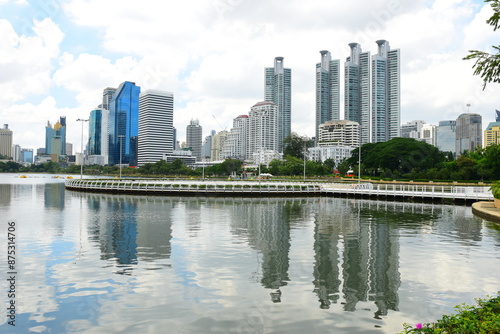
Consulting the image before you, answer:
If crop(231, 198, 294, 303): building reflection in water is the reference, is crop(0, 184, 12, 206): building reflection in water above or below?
above

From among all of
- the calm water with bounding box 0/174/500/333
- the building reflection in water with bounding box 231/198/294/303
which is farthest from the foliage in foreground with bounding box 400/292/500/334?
the building reflection in water with bounding box 231/198/294/303

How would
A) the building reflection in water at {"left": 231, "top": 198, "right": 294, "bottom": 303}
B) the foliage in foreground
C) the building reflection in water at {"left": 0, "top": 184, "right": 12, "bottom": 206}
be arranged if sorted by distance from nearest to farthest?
the foliage in foreground, the building reflection in water at {"left": 231, "top": 198, "right": 294, "bottom": 303}, the building reflection in water at {"left": 0, "top": 184, "right": 12, "bottom": 206}

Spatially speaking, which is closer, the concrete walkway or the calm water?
the calm water

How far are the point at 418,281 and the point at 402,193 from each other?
4747 cm

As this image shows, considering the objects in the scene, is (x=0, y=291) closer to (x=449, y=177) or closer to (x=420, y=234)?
(x=420, y=234)

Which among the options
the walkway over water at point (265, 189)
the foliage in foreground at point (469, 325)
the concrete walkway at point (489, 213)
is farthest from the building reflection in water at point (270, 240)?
the walkway over water at point (265, 189)

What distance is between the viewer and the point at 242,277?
16031 millimetres

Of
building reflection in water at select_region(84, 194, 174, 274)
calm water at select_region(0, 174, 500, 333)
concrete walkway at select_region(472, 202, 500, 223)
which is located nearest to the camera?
calm water at select_region(0, 174, 500, 333)

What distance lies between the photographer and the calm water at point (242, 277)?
11.8 meters

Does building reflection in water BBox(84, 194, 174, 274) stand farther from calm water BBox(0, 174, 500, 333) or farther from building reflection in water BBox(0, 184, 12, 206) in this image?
building reflection in water BBox(0, 184, 12, 206)

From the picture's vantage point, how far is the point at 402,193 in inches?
2366

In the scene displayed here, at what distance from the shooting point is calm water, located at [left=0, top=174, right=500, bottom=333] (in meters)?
11.8

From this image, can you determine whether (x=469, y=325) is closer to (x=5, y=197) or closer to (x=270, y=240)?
(x=270, y=240)

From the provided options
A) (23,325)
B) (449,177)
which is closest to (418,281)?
(23,325)
